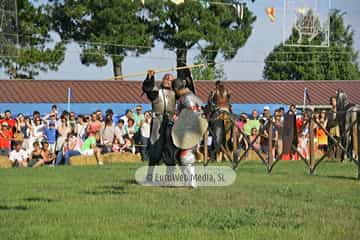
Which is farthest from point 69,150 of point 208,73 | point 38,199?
point 208,73

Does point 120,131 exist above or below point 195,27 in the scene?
below

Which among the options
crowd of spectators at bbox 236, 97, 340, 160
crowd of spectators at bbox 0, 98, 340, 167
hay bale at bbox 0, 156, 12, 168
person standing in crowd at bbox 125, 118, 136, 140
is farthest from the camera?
person standing in crowd at bbox 125, 118, 136, 140

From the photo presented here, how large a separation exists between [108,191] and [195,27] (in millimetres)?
41302

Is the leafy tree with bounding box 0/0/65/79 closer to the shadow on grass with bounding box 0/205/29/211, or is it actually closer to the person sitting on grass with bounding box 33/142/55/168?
the person sitting on grass with bounding box 33/142/55/168

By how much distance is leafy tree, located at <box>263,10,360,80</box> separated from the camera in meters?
79.4

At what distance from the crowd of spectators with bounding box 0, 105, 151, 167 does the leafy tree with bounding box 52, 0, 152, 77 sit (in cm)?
2653

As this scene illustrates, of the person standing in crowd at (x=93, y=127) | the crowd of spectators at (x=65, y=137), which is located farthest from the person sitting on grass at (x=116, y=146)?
the person standing in crowd at (x=93, y=127)

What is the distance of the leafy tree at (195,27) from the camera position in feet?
171

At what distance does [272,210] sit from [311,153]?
296 inches

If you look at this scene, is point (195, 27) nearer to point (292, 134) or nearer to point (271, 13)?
point (271, 13)

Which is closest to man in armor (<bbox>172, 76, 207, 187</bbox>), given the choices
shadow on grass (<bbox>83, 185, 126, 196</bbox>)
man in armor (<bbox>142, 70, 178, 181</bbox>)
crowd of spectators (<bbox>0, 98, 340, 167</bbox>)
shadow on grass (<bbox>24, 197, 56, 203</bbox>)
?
man in armor (<bbox>142, 70, 178, 181</bbox>)

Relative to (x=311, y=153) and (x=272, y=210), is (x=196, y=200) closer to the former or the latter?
(x=272, y=210)

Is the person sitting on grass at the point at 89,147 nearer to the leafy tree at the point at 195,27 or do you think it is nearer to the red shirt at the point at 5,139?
the red shirt at the point at 5,139

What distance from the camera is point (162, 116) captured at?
13.2 meters
